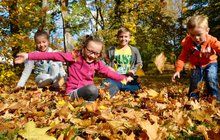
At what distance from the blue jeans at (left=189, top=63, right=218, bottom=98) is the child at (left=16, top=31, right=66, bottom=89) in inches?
97.3

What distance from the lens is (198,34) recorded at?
5.25 m

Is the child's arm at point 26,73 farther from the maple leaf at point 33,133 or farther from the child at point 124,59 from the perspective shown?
the maple leaf at point 33,133

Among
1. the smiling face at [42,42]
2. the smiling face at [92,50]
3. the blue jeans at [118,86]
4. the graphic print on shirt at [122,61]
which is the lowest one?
the blue jeans at [118,86]

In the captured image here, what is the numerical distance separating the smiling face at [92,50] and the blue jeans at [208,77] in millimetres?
1394

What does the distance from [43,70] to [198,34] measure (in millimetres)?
3079

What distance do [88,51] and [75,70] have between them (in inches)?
14.4

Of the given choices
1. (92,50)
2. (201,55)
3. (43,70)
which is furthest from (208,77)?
(43,70)

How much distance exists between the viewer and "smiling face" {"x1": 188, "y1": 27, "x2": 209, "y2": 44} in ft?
17.0

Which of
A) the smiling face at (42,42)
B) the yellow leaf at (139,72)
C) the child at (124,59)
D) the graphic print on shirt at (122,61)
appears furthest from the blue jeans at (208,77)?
the smiling face at (42,42)

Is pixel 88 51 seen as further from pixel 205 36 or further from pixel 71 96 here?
pixel 205 36

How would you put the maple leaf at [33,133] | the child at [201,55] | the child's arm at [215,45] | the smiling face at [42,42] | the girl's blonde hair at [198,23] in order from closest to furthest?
the maple leaf at [33,133], the girl's blonde hair at [198,23], the child at [201,55], the child's arm at [215,45], the smiling face at [42,42]

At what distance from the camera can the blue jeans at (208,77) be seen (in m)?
5.48

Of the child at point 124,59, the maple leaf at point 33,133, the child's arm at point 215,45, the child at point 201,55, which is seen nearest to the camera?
the maple leaf at point 33,133

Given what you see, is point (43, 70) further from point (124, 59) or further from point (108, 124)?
point (108, 124)
